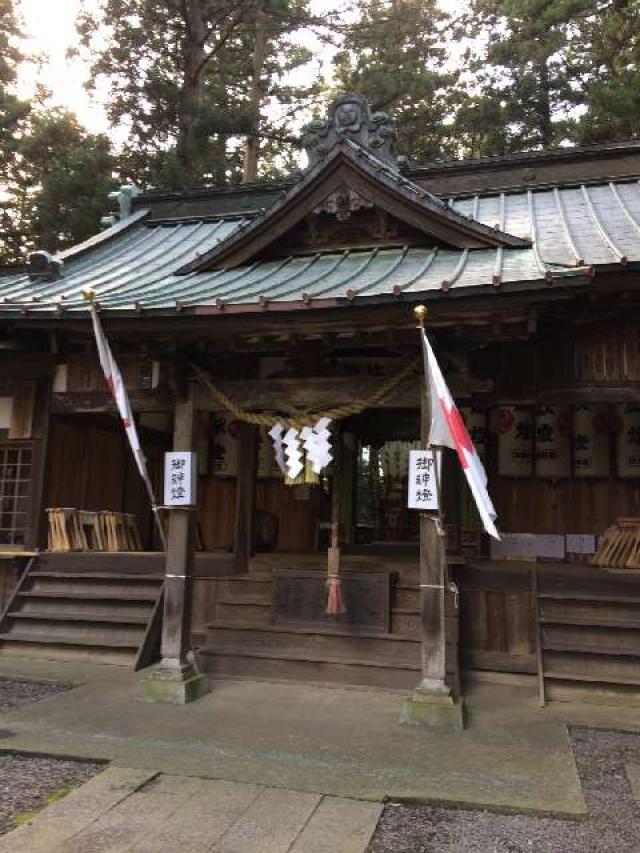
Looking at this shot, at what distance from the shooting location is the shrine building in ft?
21.2

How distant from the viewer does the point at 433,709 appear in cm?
573

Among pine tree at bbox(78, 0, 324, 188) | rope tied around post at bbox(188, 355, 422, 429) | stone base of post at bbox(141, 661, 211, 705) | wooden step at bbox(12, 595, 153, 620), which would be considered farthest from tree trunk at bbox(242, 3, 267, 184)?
stone base of post at bbox(141, 661, 211, 705)

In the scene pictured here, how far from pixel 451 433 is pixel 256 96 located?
2061 centimetres

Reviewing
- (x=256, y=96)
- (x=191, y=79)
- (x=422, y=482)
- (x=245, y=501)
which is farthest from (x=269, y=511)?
(x=256, y=96)

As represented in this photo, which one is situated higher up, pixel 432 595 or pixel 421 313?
pixel 421 313

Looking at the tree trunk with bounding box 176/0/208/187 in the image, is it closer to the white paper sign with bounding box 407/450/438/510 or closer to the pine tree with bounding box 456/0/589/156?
the pine tree with bounding box 456/0/589/156

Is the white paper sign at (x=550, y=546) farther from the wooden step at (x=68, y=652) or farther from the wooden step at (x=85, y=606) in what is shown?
the wooden step at (x=68, y=652)

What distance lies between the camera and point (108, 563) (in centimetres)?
905

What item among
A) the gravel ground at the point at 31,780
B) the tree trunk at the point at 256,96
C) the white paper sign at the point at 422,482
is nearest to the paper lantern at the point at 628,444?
the white paper sign at the point at 422,482

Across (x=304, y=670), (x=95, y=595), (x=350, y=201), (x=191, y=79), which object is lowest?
(x=304, y=670)

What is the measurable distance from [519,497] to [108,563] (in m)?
6.13

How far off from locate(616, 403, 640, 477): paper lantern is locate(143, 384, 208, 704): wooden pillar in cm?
646

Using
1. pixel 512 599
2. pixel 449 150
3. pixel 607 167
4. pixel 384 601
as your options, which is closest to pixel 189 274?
pixel 384 601

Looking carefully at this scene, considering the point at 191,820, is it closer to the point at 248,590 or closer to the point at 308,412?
the point at 308,412
